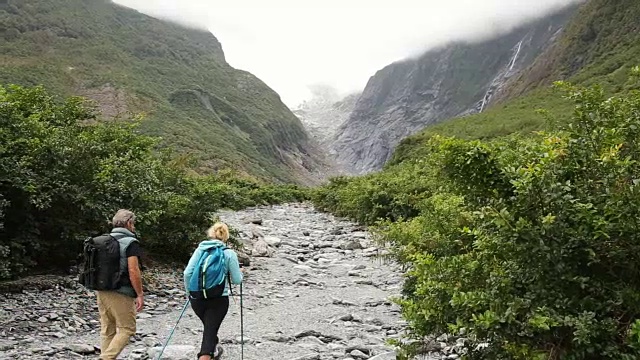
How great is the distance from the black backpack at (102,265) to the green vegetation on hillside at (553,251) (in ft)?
13.4

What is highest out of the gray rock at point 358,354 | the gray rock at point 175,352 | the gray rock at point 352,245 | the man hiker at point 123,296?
the man hiker at point 123,296

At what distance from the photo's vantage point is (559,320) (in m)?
4.54

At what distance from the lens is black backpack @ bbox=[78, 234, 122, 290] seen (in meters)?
7.27

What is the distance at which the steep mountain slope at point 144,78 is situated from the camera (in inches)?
3856

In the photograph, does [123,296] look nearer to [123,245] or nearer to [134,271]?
[134,271]

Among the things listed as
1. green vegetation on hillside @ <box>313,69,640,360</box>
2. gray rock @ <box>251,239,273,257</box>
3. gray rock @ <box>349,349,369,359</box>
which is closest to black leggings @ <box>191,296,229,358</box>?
gray rock @ <box>349,349,369,359</box>

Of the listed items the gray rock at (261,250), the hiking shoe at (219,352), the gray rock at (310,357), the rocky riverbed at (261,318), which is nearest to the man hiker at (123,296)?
the rocky riverbed at (261,318)

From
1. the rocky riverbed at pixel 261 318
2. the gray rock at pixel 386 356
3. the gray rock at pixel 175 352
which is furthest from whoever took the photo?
the rocky riverbed at pixel 261 318

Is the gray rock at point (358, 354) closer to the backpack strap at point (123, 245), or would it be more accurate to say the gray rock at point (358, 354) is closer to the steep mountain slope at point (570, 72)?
the backpack strap at point (123, 245)

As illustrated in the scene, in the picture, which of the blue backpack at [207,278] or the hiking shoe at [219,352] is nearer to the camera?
the blue backpack at [207,278]

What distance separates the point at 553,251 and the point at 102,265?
5.79 m

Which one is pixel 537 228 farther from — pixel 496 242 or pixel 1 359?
pixel 1 359

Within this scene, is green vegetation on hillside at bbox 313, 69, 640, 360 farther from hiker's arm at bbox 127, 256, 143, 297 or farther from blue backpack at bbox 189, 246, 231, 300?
hiker's arm at bbox 127, 256, 143, 297

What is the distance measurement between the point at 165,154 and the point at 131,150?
4.32m
